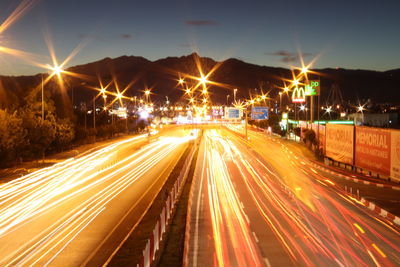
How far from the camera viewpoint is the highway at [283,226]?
520 inches

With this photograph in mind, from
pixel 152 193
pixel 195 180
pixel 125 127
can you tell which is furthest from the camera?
pixel 125 127

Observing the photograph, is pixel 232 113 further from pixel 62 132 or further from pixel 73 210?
pixel 73 210

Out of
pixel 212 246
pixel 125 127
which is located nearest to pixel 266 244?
pixel 212 246

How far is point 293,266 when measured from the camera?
12.3 meters

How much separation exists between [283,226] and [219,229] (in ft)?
8.58

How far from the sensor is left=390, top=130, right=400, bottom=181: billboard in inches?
1068

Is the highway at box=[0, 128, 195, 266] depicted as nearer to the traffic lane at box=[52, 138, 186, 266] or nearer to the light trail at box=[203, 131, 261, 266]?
the traffic lane at box=[52, 138, 186, 266]

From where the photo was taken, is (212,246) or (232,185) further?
(232,185)

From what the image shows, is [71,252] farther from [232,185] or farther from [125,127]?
[125,127]

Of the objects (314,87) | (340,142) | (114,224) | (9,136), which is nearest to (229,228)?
(114,224)

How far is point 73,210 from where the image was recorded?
20969 mm

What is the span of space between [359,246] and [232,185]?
14001 millimetres

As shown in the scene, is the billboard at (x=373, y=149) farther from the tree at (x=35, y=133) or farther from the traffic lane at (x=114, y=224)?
the tree at (x=35, y=133)

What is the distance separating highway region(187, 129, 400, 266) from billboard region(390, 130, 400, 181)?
158 inches
